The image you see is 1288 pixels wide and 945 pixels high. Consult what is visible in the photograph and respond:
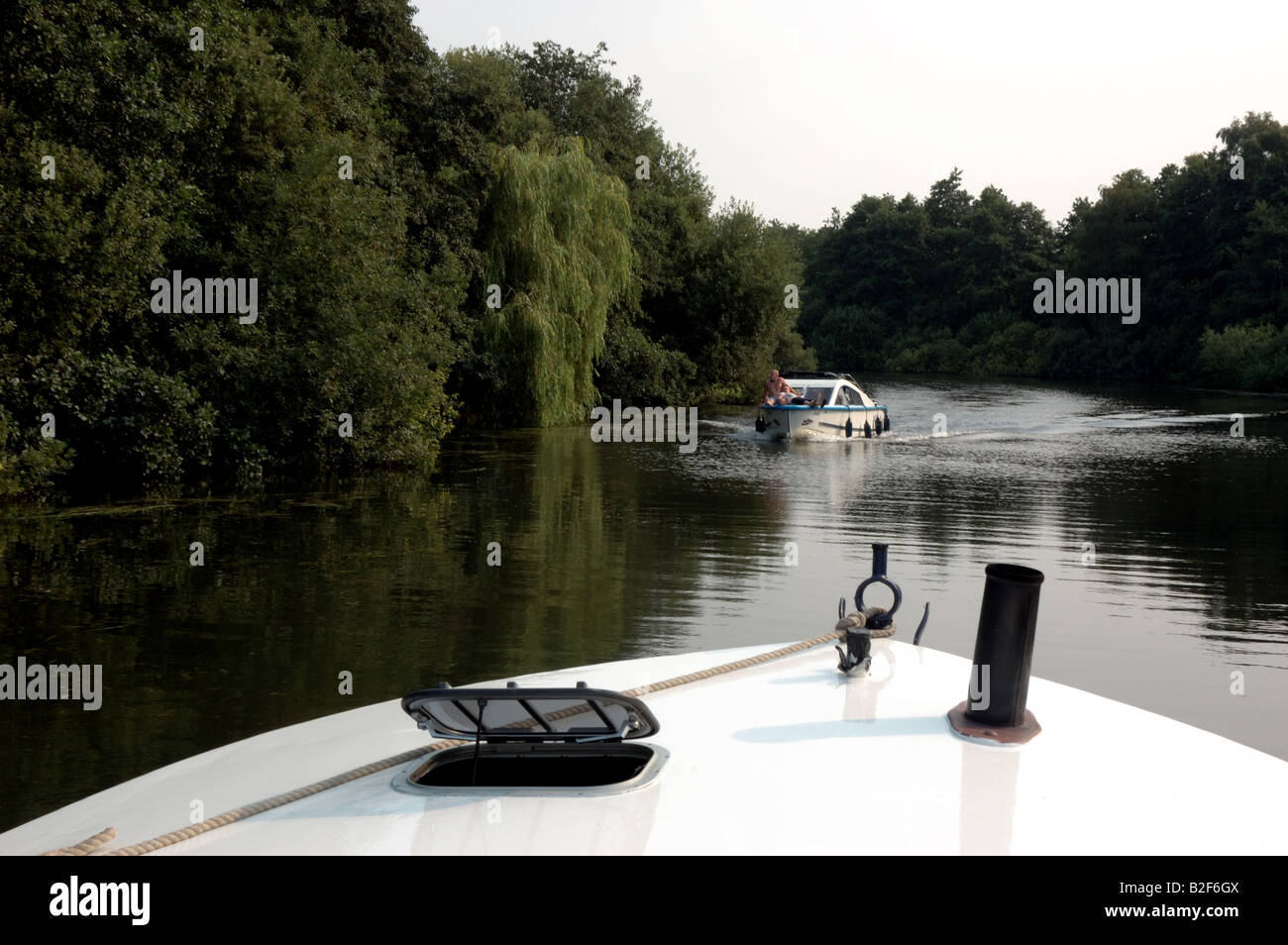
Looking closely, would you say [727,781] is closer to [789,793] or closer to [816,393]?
[789,793]

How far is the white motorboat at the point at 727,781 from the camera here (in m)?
3.04

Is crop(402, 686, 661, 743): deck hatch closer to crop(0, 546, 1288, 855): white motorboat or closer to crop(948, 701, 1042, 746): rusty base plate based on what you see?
crop(0, 546, 1288, 855): white motorboat

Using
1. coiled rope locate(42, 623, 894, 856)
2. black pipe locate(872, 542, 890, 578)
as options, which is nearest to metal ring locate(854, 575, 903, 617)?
black pipe locate(872, 542, 890, 578)

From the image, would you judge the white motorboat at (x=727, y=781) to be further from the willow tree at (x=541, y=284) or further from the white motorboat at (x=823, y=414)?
the white motorboat at (x=823, y=414)

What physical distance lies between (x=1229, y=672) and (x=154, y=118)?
1545cm

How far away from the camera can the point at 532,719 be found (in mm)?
3303

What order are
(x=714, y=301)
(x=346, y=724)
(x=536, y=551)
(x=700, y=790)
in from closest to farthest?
1. (x=700, y=790)
2. (x=346, y=724)
3. (x=536, y=551)
4. (x=714, y=301)

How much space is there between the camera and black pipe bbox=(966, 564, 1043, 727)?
3.83 meters

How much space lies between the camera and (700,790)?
333 cm

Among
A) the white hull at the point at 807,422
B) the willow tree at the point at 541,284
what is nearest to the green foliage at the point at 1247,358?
the white hull at the point at 807,422

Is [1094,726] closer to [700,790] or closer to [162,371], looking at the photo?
[700,790]

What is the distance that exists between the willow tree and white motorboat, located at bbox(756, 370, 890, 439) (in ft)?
17.9

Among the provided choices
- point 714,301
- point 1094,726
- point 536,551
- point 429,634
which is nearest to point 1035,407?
point 714,301

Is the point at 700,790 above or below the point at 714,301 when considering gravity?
below
